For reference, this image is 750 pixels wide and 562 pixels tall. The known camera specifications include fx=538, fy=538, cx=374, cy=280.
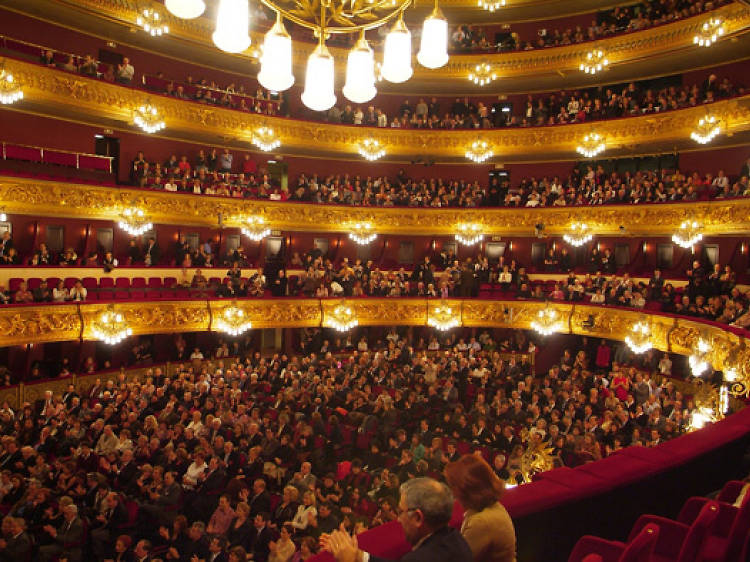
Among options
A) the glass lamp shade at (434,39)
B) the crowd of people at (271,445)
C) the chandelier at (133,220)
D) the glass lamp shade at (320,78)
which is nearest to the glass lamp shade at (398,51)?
the glass lamp shade at (434,39)

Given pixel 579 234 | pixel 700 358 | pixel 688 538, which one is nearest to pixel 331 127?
pixel 579 234

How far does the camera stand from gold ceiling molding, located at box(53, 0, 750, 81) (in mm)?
17734

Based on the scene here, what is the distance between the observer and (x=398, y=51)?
3811 mm

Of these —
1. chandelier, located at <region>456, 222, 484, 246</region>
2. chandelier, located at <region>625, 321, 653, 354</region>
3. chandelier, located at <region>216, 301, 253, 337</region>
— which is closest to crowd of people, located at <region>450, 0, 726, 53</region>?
chandelier, located at <region>456, 222, 484, 246</region>

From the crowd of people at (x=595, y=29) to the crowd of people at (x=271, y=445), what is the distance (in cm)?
1359

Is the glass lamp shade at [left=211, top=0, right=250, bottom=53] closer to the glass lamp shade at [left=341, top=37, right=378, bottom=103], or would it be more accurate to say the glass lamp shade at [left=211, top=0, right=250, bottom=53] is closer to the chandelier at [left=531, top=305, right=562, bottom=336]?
the glass lamp shade at [left=341, top=37, right=378, bottom=103]

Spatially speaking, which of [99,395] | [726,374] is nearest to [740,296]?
[726,374]

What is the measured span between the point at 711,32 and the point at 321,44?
18.8 meters

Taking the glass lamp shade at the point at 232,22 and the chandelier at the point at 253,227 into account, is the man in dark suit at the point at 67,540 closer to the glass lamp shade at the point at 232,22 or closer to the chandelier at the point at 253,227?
the glass lamp shade at the point at 232,22

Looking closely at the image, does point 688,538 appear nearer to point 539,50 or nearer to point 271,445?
point 271,445

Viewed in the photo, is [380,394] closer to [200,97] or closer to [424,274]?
[424,274]

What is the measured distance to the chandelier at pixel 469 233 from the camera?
23.3 meters

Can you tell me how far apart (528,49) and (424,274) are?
1083 centimetres

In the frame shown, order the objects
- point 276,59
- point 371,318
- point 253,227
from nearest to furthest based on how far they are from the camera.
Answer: point 276,59 → point 253,227 → point 371,318
